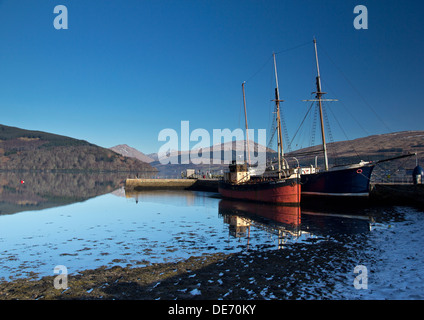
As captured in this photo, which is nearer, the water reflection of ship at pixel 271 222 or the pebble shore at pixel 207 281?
the pebble shore at pixel 207 281

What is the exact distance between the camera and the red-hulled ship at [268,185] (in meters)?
44.6

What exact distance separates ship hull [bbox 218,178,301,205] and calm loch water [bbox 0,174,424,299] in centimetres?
453

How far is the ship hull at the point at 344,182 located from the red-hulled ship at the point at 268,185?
14.2ft

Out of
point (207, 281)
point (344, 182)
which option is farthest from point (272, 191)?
point (207, 281)

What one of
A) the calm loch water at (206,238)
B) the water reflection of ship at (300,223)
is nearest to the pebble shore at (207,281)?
the calm loch water at (206,238)

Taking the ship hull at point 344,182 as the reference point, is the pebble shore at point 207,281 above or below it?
below

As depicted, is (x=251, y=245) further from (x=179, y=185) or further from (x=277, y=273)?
(x=179, y=185)

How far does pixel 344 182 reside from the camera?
4541 centimetres

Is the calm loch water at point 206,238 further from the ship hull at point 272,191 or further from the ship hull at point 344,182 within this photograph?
the ship hull at point 344,182
